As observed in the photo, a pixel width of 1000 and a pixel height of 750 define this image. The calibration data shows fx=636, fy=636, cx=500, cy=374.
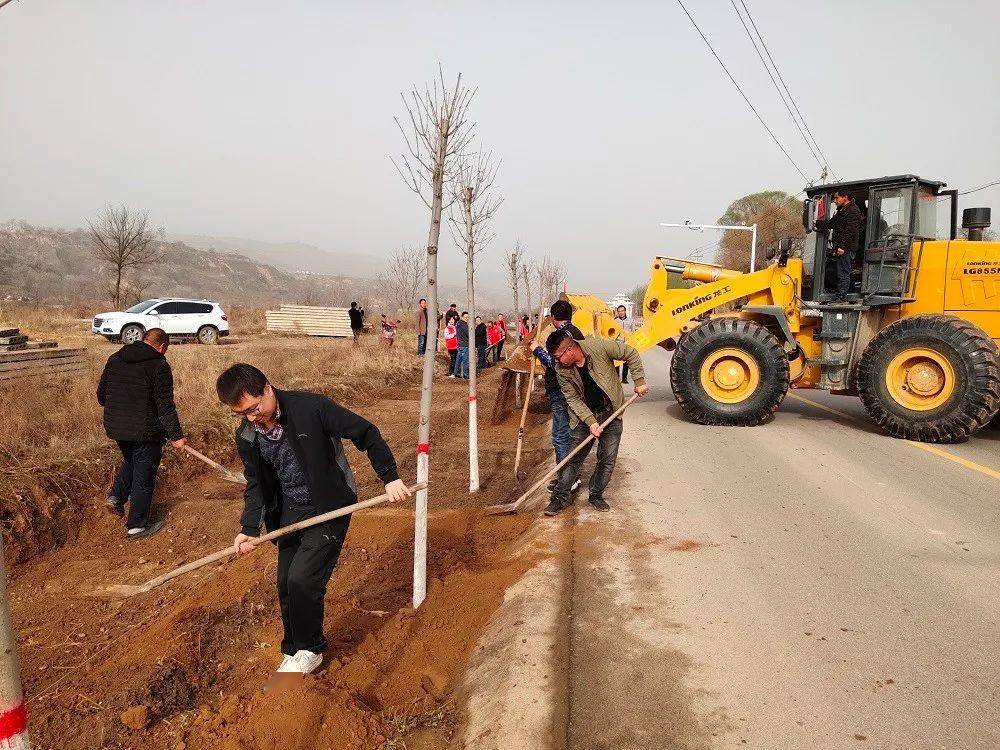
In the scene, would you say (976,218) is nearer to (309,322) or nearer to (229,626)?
(229,626)

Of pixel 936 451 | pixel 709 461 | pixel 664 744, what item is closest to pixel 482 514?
pixel 709 461

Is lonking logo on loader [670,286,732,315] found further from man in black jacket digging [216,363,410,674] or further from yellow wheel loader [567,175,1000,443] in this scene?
man in black jacket digging [216,363,410,674]

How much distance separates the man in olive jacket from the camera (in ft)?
18.2

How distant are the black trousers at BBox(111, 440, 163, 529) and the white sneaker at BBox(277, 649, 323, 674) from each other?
3154mm

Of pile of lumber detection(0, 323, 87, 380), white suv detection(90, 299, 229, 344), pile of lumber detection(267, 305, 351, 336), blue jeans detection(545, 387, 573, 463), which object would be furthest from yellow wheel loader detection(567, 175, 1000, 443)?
pile of lumber detection(267, 305, 351, 336)

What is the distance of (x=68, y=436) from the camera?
7195mm

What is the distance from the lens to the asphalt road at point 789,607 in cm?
278

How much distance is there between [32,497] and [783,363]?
868cm

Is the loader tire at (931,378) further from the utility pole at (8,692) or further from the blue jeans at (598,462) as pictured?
the utility pole at (8,692)

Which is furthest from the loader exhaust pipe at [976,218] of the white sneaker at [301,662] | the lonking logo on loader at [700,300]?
the white sneaker at [301,662]

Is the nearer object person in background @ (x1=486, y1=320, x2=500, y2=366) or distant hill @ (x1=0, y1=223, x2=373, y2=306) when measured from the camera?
person in background @ (x1=486, y1=320, x2=500, y2=366)

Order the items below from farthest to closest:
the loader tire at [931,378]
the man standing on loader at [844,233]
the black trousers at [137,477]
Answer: the man standing on loader at [844,233], the loader tire at [931,378], the black trousers at [137,477]

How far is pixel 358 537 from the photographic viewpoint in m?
5.64

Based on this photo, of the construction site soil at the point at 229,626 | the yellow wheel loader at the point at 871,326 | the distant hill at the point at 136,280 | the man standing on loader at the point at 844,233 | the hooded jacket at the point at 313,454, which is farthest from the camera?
the distant hill at the point at 136,280
